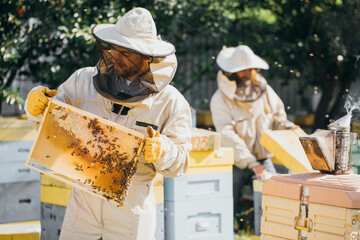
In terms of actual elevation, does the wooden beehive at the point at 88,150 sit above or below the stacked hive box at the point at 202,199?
above

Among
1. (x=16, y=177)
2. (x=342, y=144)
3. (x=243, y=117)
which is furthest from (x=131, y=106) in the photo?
(x=243, y=117)

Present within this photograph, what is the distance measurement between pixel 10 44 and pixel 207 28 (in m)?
2.90

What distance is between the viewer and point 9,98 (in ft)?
18.3

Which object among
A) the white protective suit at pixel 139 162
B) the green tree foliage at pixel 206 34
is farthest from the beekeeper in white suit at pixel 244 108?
the white protective suit at pixel 139 162

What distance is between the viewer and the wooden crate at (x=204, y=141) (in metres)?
4.04

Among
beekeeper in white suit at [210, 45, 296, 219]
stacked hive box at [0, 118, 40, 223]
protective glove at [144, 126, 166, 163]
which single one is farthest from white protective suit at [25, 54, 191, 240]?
beekeeper in white suit at [210, 45, 296, 219]

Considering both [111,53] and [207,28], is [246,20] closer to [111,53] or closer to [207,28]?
[207,28]

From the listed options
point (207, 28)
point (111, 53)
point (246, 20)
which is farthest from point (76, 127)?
point (246, 20)

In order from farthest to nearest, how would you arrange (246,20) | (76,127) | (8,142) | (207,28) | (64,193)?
(246,20)
(207,28)
(8,142)
(64,193)
(76,127)

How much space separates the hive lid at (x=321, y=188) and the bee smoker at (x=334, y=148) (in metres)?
0.06

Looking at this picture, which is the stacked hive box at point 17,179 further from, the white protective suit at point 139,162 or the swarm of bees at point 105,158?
the swarm of bees at point 105,158

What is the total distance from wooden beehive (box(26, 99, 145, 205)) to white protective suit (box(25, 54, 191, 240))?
0.14 m

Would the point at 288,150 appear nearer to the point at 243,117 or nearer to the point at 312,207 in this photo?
the point at 243,117

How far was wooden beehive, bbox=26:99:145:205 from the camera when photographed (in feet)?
8.73
